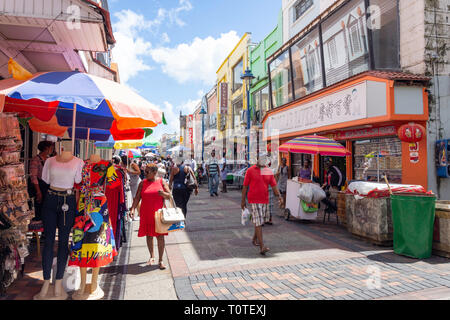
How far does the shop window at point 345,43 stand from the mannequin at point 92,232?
9.18 meters

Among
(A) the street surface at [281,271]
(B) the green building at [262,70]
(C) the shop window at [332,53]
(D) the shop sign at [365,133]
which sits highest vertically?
(B) the green building at [262,70]

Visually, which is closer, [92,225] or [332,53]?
[92,225]

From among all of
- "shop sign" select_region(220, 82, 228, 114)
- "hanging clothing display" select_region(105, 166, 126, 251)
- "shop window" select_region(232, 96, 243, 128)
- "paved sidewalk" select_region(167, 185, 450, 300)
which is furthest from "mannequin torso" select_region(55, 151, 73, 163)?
"shop sign" select_region(220, 82, 228, 114)

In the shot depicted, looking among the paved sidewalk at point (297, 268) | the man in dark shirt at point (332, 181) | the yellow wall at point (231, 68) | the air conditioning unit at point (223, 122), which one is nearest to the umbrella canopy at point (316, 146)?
the man in dark shirt at point (332, 181)

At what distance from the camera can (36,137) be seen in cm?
812

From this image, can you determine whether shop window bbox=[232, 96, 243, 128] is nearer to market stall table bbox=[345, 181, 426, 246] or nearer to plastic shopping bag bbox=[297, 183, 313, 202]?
plastic shopping bag bbox=[297, 183, 313, 202]

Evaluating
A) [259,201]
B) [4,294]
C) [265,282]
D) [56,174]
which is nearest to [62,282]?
[4,294]

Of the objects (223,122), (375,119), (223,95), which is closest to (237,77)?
(223,95)

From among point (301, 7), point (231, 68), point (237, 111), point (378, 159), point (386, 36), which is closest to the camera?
point (378, 159)

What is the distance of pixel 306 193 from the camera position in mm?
7891

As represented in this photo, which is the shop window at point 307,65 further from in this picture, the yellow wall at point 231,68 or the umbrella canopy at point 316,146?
the yellow wall at point 231,68

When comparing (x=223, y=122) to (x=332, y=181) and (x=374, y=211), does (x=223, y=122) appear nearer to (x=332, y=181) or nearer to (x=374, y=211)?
(x=332, y=181)

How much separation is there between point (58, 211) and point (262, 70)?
19.6 meters

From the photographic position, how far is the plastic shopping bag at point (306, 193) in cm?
787
